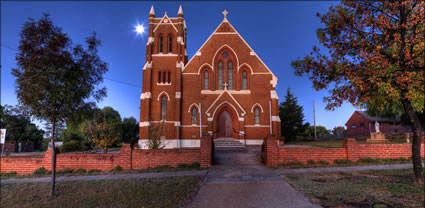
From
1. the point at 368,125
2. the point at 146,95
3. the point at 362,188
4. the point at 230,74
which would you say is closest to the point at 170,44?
the point at 146,95

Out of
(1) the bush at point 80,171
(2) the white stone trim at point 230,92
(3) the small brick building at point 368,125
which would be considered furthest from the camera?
(3) the small brick building at point 368,125

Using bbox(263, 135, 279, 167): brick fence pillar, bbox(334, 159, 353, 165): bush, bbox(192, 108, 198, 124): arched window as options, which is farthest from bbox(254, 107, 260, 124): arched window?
bbox(334, 159, 353, 165): bush

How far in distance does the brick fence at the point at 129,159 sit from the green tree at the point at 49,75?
4282 millimetres

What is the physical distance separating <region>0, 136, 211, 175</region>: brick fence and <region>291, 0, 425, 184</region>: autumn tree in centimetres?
646

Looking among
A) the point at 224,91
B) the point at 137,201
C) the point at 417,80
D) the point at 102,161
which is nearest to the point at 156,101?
the point at 224,91

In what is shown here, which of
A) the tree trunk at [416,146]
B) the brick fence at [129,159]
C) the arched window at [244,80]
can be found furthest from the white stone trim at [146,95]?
the tree trunk at [416,146]

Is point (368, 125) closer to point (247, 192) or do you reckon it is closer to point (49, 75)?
point (247, 192)

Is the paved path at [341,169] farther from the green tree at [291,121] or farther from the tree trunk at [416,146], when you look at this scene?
the green tree at [291,121]

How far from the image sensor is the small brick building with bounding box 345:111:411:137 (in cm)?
4288

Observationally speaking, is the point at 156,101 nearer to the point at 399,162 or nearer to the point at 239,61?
the point at 239,61

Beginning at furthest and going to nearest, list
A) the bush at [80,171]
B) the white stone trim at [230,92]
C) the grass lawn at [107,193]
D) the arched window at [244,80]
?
the arched window at [244,80] < the white stone trim at [230,92] < the bush at [80,171] < the grass lawn at [107,193]

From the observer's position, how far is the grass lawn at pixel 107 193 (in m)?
6.52

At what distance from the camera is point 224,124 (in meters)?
25.8

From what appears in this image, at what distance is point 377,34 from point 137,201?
8959mm
